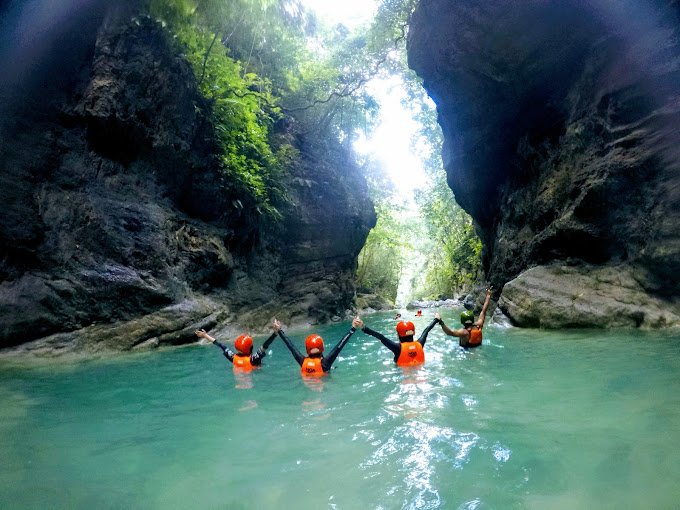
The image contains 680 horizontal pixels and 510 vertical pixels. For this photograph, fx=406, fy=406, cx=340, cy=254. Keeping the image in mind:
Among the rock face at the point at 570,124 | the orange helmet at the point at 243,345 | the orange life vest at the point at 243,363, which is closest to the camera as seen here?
the orange life vest at the point at 243,363

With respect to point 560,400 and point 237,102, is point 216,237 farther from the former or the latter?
point 560,400

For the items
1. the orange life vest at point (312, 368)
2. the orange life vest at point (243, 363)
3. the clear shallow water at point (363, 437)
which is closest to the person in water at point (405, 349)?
the clear shallow water at point (363, 437)

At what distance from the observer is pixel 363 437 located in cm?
Result: 357

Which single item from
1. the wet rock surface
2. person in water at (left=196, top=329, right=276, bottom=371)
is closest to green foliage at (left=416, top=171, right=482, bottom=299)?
the wet rock surface

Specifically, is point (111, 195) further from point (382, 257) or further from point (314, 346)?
point (382, 257)

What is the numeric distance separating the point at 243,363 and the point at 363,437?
156 inches

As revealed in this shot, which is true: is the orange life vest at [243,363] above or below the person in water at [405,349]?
below

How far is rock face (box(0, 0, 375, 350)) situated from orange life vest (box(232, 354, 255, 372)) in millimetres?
3732

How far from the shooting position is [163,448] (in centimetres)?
354

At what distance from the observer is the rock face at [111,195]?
28.4ft

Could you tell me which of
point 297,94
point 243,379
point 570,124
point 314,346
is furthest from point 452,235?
point 243,379

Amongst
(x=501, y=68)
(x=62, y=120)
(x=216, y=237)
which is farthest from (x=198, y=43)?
(x=501, y=68)

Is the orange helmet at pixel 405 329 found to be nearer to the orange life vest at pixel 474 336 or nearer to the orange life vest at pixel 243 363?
the orange life vest at pixel 474 336

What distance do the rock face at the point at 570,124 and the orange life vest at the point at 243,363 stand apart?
697 cm
